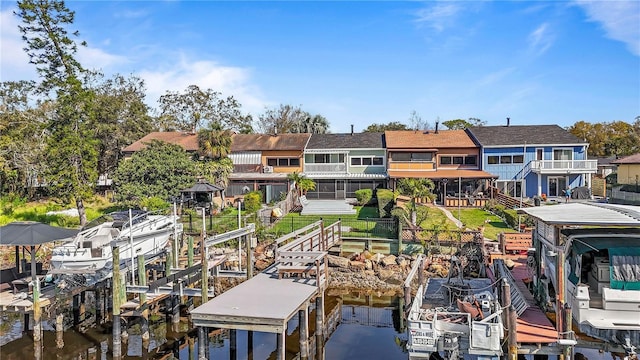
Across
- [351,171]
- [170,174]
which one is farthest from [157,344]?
[351,171]

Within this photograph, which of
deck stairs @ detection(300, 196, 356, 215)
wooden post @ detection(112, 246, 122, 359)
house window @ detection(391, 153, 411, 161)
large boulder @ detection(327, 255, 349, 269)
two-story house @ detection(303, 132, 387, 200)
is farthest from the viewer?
two-story house @ detection(303, 132, 387, 200)

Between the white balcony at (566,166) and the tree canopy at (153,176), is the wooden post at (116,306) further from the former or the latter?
the white balcony at (566,166)

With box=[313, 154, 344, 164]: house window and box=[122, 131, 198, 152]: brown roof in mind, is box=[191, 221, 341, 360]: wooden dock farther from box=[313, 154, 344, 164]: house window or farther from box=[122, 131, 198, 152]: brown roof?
box=[122, 131, 198, 152]: brown roof

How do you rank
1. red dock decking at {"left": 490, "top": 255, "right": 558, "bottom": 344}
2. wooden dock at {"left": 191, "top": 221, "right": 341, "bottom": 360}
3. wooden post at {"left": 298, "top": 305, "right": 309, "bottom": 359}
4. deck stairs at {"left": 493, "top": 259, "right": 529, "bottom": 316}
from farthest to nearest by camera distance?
wooden post at {"left": 298, "top": 305, "right": 309, "bottom": 359} → deck stairs at {"left": 493, "top": 259, "right": 529, "bottom": 316} → wooden dock at {"left": 191, "top": 221, "right": 341, "bottom": 360} → red dock decking at {"left": 490, "top": 255, "right": 558, "bottom": 344}

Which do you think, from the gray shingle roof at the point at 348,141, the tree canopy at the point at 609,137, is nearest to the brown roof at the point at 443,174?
the gray shingle roof at the point at 348,141

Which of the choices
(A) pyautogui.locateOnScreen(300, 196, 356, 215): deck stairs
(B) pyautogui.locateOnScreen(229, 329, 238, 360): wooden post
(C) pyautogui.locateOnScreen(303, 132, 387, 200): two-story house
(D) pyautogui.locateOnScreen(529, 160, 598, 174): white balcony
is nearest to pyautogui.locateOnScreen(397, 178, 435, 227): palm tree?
(A) pyautogui.locateOnScreen(300, 196, 356, 215): deck stairs

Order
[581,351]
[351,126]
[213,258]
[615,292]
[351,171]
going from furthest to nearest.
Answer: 1. [351,126]
2. [351,171]
3. [213,258]
4. [581,351]
5. [615,292]

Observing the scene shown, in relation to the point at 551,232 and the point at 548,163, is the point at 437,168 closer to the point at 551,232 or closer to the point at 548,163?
the point at 548,163
